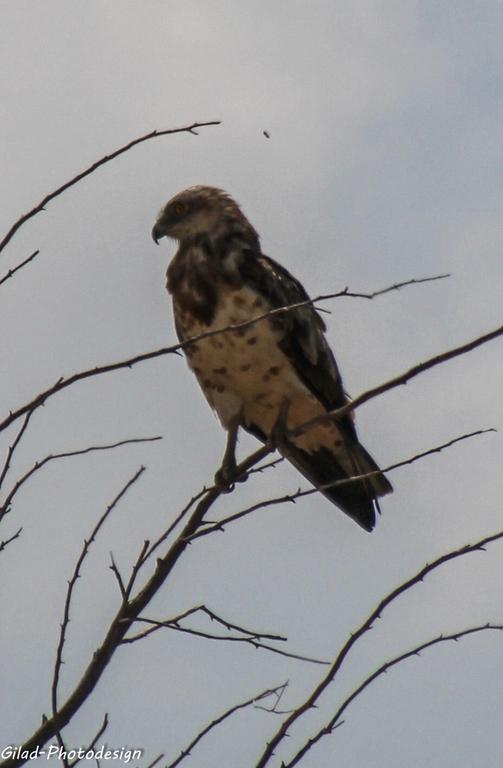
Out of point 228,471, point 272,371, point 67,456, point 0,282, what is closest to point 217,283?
point 272,371

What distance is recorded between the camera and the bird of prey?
7.18 metres

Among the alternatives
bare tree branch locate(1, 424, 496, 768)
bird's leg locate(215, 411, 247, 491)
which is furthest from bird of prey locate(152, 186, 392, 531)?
bare tree branch locate(1, 424, 496, 768)

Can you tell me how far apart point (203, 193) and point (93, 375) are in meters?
4.62

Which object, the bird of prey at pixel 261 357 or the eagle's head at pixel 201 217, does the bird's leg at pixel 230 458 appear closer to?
the bird of prey at pixel 261 357

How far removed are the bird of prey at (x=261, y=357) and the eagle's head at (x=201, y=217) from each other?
17 millimetres

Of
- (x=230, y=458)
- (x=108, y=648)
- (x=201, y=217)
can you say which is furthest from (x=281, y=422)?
(x=108, y=648)

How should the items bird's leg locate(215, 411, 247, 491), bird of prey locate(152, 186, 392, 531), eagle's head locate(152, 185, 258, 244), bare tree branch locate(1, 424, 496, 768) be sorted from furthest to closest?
eagle's head locate(152, 185, 258, 244) → bird of prey locate(152, 186, 392, 531) → bird's leg locate(215, 411, 247, 491) → bare tree branch locate(1, 424, 496, 768)

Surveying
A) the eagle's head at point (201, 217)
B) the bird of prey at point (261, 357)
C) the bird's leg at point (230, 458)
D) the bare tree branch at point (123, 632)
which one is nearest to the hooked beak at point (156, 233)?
the eagle's head at point (201, 217)

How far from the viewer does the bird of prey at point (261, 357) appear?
7.18 m

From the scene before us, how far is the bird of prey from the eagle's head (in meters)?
0.02

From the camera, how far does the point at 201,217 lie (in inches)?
326

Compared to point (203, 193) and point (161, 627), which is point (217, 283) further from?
point (161, 627)

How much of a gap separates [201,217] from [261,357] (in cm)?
143

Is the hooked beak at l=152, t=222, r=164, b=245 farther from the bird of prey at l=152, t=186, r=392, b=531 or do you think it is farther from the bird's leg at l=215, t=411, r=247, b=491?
the bird's leg at l=215, t=411, r=247, b=491
